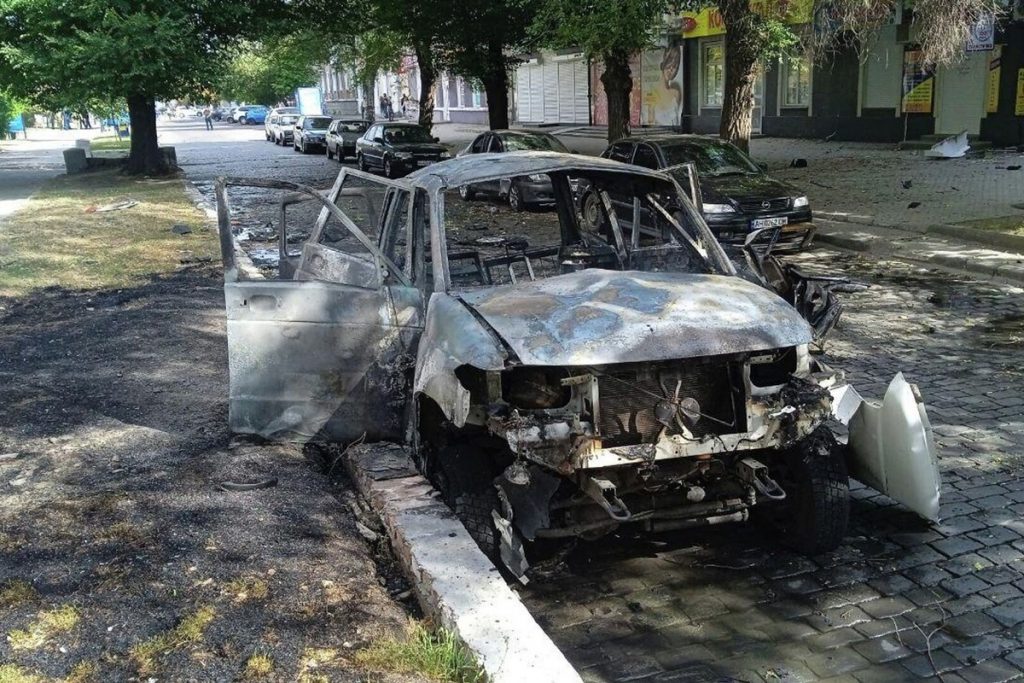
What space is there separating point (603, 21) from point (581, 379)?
14.3 m

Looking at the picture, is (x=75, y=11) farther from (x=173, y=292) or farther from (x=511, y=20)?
(x=173, y=292)

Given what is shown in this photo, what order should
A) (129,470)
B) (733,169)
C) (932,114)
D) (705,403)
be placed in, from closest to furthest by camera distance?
(705,403), (129,470), (733,169), (932,114)

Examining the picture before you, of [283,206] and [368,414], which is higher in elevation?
[283,206]

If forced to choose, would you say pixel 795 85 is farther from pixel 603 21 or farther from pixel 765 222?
pixel 765 222

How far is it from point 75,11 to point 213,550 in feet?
68.3

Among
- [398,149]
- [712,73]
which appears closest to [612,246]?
[398,149]

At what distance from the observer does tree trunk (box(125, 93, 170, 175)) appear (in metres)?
26.4

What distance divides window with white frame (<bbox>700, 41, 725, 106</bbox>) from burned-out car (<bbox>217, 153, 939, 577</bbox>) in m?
28.5

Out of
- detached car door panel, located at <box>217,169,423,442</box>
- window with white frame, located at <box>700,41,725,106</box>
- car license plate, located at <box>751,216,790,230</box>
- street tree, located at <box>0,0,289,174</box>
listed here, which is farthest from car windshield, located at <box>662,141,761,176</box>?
window with white frame, located at <box>700,41,725,106</box>

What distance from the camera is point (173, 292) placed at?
10.4 m

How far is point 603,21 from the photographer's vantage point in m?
16.7

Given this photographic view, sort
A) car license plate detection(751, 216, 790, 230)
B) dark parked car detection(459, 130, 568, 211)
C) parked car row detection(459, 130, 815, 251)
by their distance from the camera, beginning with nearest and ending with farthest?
car license plate detection(751, 216, 790, 230), parked car row detection(459, 130, 815, 251), dark parked car detection(459, 130, 568, 211)

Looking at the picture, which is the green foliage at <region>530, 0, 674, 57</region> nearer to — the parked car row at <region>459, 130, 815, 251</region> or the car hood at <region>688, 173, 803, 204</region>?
the parked car row at <region>459, 130, 815, 251</region>

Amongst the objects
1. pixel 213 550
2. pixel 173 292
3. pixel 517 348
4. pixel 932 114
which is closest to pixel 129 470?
pixel 213 550
